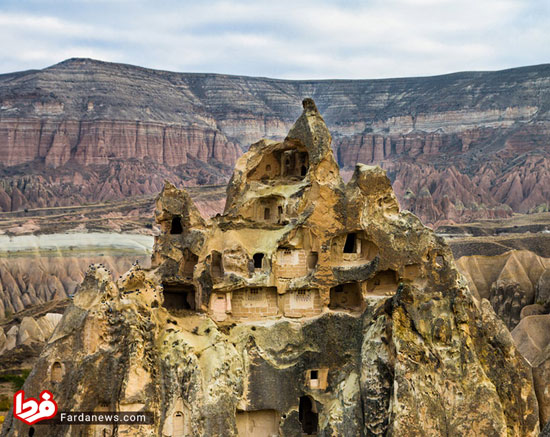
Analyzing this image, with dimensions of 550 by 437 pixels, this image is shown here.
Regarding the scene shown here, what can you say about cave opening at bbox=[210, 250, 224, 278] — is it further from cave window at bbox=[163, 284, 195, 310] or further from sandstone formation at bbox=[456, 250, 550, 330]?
sandstone formation at bbox=[456, 250, 550, 330]

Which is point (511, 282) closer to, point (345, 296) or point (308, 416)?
point (345, 296)

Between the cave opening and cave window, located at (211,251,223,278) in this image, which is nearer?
the cave opening

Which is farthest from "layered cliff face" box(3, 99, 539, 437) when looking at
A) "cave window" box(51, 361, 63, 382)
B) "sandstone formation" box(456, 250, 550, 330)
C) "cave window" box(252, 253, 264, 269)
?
"sandstone formation" box(456, 250, 550, 330)

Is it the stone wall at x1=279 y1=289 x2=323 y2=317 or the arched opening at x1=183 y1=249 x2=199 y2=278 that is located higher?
the arched opening at x1=183 y1=249 x2=199 y2=278

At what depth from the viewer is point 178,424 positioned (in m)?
31.1

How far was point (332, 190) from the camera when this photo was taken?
36.8 m

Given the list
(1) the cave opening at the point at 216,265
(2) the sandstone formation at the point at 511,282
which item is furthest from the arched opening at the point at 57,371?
(2) the sandstone formation at the point at 511,282

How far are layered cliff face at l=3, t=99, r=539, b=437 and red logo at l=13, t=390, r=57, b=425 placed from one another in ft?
1.09

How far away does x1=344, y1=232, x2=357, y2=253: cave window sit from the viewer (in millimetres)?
37562

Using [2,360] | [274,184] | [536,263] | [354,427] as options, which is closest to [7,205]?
[2,360]

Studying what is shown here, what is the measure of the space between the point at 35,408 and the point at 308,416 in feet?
39.4

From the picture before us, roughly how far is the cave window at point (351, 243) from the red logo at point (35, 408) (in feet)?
50.5

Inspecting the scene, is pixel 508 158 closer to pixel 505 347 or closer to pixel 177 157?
pixel 177 157

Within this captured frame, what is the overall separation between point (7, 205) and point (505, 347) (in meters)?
146
